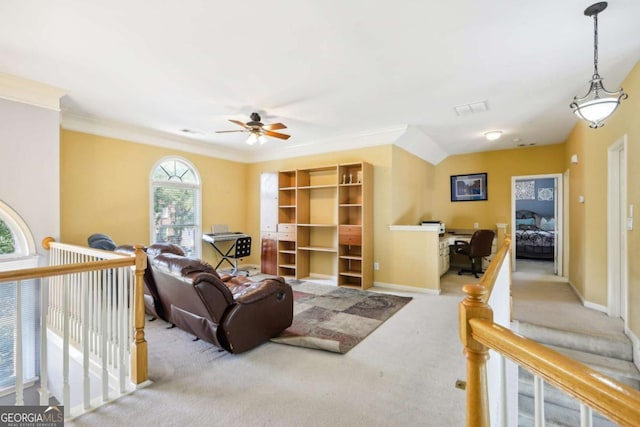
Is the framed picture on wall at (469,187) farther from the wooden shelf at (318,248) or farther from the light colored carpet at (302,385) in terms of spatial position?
the light colored carpet at (302,385)

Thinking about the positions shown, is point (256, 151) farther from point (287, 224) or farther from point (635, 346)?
point (635, 346)

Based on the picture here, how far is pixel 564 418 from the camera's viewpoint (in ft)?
8.54

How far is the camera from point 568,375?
2.34 feet

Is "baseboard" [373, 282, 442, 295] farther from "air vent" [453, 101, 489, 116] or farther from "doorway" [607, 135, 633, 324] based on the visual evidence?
"air vent" [453, 101, 489, 116]

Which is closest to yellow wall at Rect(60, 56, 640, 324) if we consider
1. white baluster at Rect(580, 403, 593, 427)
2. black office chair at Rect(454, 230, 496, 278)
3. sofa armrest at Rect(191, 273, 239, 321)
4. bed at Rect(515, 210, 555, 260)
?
black office chair at Rect(454, 230, 496, 278)

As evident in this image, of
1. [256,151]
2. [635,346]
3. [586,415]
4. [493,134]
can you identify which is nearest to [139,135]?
[256,151]

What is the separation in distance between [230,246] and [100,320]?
14.5 ft

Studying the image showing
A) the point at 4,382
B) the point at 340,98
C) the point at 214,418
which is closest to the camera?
the point at 214,418

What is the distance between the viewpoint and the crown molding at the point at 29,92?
3.11m

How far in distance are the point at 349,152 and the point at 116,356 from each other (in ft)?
15.2

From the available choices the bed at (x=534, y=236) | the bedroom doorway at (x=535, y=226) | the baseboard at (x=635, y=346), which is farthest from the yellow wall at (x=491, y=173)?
the baseboard at (x=635, y=346)

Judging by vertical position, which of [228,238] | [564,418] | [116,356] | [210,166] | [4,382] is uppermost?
[210,166]

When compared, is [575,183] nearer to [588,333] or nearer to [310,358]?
[588,333]

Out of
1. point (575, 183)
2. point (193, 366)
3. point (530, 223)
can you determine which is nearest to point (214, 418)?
point (193, 366)
